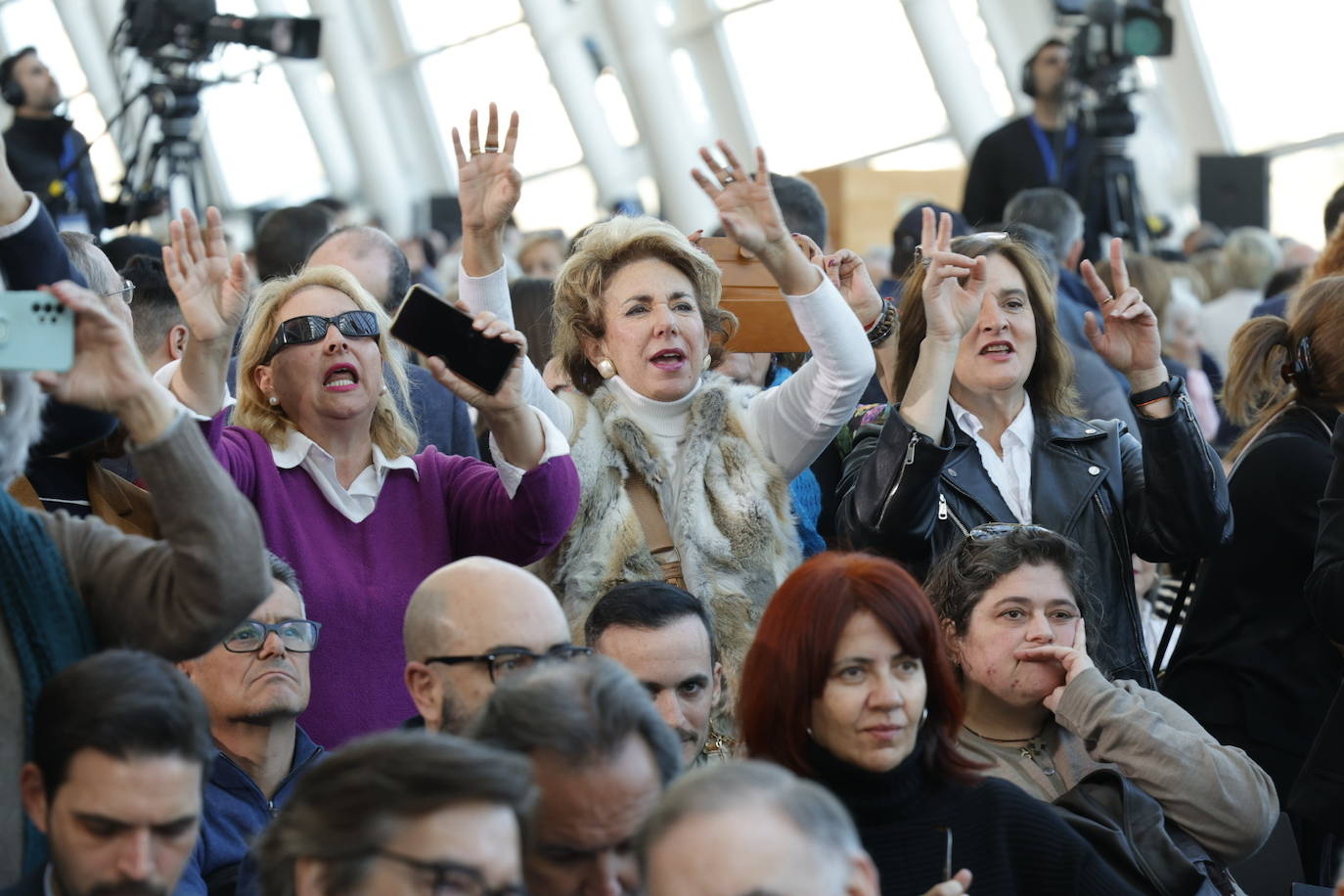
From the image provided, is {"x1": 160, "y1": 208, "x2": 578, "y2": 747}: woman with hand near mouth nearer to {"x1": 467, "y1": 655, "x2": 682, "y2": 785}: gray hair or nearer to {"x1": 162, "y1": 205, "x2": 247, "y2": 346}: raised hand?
{"x1": 162, "y1": 205, "x2": 247, "y2": 346}: raised hand

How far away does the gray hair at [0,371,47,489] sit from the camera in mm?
2148

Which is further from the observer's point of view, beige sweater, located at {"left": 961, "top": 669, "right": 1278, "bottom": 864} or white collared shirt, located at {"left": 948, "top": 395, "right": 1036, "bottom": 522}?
white collared shirt, located at {"left": 948, "top": 395, "right": 1036, "bottom": 522}

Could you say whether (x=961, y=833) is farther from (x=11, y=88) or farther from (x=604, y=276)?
(x=11, y=88)

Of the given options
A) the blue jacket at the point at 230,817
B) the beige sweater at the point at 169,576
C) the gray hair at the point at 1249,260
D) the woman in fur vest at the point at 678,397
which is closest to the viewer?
the beige sweater at the point at 169,576

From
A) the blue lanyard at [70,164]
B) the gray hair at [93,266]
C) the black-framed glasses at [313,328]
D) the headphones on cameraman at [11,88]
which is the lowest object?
the black-framed glasses at [313,328]

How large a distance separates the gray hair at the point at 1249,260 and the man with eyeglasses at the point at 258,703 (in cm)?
476

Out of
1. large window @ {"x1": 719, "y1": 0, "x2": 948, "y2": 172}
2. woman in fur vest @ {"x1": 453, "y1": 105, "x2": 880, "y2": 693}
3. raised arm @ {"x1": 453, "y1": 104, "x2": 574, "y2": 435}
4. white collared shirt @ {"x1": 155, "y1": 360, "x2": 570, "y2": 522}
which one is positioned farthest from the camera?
large window @ {"x1": 719, "y1": 0, "x2": 948, "y2": 172}

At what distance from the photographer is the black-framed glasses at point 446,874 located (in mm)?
1856

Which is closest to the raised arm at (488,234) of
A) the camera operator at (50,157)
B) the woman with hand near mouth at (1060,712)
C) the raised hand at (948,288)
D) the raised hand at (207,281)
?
the raised hand at (207,281)

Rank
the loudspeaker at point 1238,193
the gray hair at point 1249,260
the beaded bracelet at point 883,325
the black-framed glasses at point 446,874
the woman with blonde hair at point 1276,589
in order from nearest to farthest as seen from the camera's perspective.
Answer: the black-framed glasses at point 446,874
the woman with blonde hair at point 1276,589
the beaded bracelet at point 883,325
the gray hair at point 1249,260
the loudspeaker at point 1238,193

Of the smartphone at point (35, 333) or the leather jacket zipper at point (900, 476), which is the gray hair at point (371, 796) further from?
the leather jacket zipper at point (900, 476)

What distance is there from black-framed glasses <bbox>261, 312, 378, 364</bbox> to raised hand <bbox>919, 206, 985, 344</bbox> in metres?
0.94

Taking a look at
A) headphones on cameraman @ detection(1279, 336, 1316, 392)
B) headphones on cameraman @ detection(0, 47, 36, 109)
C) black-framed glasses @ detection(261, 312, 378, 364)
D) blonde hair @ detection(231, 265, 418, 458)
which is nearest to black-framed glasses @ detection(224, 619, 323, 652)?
blonde hair @ detection(231, 265, 418, 458)

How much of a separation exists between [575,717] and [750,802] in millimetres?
290
